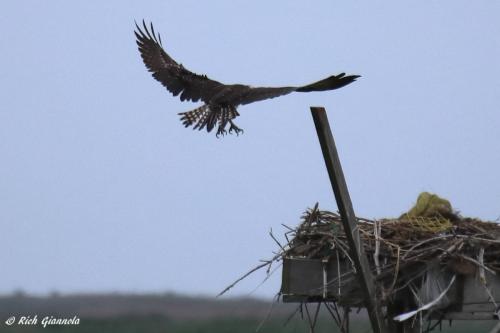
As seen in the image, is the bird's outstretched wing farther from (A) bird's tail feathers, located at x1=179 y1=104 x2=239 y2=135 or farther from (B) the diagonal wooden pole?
(B) the diagonal wooden pole

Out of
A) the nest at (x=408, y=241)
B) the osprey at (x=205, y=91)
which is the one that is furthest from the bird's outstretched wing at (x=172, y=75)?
the nest at (x=408, y=241)

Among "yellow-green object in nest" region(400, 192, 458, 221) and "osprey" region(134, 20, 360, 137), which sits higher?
"osprey" region(134, 20, 360, 137)

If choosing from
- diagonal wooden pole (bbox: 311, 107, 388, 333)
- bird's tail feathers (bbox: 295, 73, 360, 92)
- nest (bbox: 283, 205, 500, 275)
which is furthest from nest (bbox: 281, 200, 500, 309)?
bird's tail feathers (bbox: 295, 73, 360, 92)

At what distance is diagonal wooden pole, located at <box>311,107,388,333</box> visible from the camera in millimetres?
4078

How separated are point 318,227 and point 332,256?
298 millimetres

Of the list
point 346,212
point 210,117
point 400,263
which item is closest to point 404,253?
point 400,263

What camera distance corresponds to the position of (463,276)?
15.1 feet

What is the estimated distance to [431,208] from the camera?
5633 mm

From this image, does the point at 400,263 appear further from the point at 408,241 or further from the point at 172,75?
the point at 172,75

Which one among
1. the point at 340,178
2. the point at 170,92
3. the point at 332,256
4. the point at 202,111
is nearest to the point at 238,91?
the point at 202,111

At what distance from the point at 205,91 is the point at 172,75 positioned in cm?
66

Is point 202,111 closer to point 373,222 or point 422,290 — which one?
point 373,222

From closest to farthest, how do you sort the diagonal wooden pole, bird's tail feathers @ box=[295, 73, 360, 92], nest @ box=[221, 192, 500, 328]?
the diagonal wooden pole < bird's tail feathers @ box=[295, 73, 360, 92] < nest @ box=[221, 192, 500, 328]

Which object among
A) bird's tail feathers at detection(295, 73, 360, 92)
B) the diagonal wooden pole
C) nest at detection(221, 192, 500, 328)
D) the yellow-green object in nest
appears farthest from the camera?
the yellow-green object in nest
